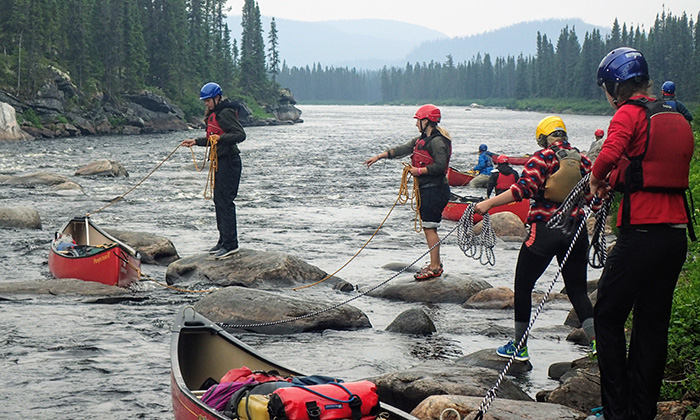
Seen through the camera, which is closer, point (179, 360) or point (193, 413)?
point (193, 413)

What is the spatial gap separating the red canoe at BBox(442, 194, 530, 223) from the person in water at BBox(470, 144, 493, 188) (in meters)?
3.93

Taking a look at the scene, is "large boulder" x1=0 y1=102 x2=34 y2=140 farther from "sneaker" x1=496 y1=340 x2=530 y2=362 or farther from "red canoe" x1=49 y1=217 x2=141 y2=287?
"sneaker" x1=496 y1=340 x2=530 y2=362

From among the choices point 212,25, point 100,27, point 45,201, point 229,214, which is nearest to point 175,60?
point 100,27

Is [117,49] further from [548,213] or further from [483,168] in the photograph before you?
[548,213]

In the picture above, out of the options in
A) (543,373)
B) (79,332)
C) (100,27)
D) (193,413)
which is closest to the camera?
(193,413)

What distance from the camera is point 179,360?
7.06 m

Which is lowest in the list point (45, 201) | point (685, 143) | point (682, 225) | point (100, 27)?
point (45, 201)

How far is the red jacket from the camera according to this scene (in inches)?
189

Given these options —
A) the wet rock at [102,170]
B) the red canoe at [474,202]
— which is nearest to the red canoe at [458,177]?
the red canoe at [474,202]

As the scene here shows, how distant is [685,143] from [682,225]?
52 centimetres

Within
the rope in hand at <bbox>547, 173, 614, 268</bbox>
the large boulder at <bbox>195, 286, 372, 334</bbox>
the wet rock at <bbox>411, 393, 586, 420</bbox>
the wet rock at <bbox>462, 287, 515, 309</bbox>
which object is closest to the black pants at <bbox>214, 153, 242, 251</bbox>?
the large boulder at <bbox>195, 286, 372, 334</bbox>

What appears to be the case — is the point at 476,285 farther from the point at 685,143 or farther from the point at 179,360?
the point at 685,143

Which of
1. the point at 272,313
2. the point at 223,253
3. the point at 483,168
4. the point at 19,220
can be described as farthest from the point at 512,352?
the point at 483,168

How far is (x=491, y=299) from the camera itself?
11.9 meters
